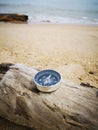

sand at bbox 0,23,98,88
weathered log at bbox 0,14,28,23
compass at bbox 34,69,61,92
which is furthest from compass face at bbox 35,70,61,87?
weathered log at bbox 0,14,28,23

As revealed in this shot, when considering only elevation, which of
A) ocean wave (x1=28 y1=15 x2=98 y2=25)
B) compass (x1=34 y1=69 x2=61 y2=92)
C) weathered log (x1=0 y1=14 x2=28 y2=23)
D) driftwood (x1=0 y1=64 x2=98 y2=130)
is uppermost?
compass (x1=34 y1=69 x2=61 y2=92)

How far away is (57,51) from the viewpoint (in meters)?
5.08

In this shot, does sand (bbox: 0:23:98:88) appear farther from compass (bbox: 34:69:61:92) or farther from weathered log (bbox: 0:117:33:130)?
weathered log (bbox: 0:117:33:130)

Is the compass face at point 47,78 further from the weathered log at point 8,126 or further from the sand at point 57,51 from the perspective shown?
the sand at point 57,51

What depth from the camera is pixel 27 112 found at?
2020 millimetres

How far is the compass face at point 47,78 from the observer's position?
2094 mm

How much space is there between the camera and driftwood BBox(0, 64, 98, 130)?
187 centimetres

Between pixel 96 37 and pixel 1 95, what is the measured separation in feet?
15.6

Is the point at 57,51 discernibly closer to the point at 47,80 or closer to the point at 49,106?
the point at 47,80

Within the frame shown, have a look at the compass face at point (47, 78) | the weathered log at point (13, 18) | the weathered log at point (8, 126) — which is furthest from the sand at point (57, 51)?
the weathered log at point (13, 18)

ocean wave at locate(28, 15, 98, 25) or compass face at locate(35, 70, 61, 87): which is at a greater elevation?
compass face at locate(35, 70, 61, 87)

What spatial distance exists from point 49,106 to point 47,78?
350mm

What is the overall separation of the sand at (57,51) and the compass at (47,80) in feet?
4.97

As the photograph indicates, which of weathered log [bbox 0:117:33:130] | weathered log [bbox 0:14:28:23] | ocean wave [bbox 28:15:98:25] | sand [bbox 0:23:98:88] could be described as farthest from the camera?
ocean wave [bbox 28:15:98:25]
